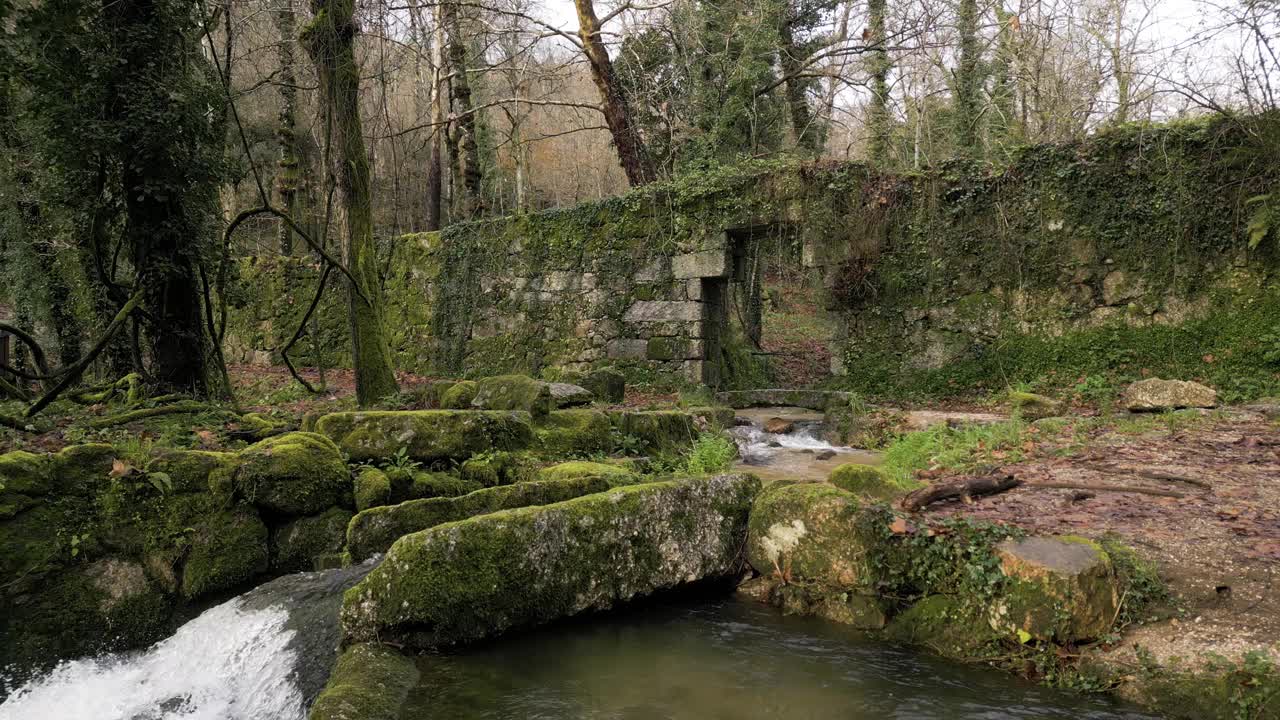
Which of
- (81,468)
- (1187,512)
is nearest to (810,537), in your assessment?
(1187,512)

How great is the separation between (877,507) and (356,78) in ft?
21.8

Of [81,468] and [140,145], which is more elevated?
[140,145]

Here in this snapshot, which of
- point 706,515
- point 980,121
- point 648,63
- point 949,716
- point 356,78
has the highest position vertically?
point 648,63

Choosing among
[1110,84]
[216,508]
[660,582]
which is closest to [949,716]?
[660,582]

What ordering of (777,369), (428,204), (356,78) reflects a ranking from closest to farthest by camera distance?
(356,78), (777,369), (428,204)

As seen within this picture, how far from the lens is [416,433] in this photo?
5105 mm

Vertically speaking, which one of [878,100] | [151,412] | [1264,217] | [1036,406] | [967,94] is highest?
[967,94]

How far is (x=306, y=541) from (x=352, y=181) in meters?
4.64

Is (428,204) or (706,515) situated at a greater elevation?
(428,204)

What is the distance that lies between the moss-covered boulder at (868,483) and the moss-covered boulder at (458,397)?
367 centimetres

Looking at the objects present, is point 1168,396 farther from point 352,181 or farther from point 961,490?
point 352,181

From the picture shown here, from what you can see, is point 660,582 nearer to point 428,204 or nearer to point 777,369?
point 777,369

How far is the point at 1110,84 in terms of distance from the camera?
1426 cm

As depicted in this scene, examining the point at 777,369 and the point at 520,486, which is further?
the point at 777,369
